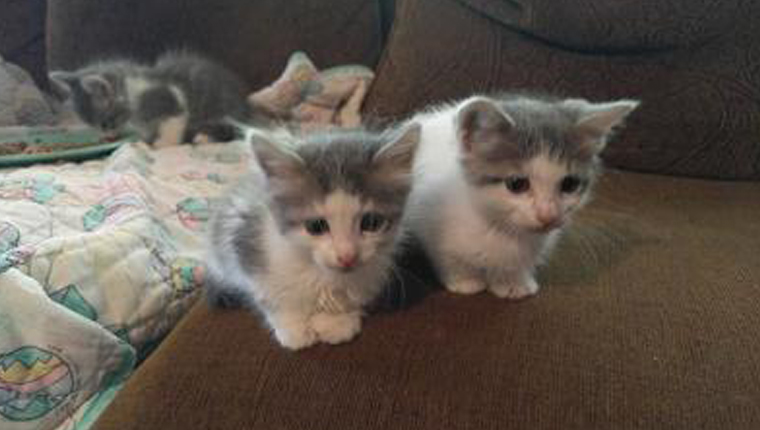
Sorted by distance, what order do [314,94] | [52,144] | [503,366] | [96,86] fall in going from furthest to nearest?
[96,86], [314,94], [52,144], [503,366]

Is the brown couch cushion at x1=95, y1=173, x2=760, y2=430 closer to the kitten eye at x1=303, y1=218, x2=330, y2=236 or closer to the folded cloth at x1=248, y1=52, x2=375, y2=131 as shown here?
the kitten eye at x1=303, y1=218, x2=330, y2=236

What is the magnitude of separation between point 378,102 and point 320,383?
1.06m

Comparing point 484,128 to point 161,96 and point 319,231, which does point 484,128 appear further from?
point 161,96

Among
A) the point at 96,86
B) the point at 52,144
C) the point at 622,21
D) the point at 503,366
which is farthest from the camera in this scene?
the point at 96,86

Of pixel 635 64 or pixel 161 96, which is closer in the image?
pixel 635 64

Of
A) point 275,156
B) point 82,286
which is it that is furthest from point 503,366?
point 82,286

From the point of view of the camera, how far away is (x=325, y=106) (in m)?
1.94

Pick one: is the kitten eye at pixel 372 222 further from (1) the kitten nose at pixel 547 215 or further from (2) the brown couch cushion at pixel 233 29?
(2) the brown couch cushion at pixel 233 29

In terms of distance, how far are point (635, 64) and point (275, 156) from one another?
1.03 m

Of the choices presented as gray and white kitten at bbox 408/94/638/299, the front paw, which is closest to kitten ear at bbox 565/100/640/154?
gray and white kitten at bbox 408/94/638/299

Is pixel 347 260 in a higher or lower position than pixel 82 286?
higher

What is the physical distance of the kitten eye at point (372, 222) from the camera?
0.89 metres

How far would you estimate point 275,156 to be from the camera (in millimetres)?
876

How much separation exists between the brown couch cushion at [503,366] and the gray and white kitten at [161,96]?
3.67 ft
